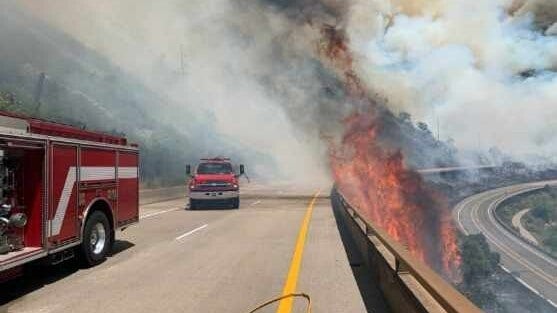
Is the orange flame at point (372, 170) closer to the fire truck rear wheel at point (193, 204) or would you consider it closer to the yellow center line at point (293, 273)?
the fire truck rear wheel at point (193, 204)

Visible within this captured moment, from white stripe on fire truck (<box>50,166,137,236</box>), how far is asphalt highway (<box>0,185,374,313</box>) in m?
0.96

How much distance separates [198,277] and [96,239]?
275cm

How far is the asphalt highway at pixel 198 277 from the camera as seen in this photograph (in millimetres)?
7469

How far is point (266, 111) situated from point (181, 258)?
57959 mm

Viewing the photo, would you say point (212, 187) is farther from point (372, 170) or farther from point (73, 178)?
point (73, 178)

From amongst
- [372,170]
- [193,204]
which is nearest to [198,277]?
[193,204]

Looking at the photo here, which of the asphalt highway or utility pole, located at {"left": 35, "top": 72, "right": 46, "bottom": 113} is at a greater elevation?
utility pole, located at {"left": 35, "top": 72, "right": 46, "bottom": 113}

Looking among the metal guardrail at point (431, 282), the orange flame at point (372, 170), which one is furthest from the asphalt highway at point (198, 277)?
the orange flame at point (372, 170)

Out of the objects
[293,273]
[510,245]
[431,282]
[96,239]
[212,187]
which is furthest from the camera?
[510,245]

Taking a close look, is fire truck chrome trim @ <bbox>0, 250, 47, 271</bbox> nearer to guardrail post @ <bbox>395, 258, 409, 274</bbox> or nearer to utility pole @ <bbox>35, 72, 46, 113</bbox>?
guardrail post @ <bbox>395, 258, 409, 274</bbox>

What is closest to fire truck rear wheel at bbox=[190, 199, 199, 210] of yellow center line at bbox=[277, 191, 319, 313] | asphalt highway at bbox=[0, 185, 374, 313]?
asphalt highway at bbox=[0, 185, 374, 313]

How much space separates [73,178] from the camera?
977 centimetres

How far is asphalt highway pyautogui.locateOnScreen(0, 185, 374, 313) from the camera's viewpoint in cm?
747

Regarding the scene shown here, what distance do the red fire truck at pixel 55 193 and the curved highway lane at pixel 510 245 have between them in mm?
70733
